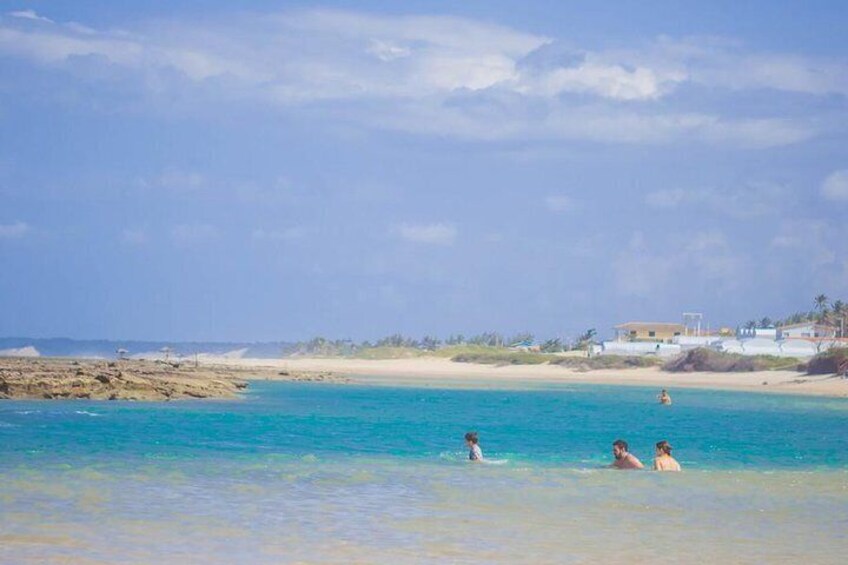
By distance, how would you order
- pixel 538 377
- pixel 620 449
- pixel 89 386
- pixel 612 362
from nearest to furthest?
pixel 620 449
pixel 89 386
pixel 538 377
pixel 612 362

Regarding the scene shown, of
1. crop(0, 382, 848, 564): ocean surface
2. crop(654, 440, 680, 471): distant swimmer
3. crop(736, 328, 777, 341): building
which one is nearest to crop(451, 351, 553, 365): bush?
crop(736, 328, 777, 341): building

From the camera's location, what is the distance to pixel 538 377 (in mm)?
129000

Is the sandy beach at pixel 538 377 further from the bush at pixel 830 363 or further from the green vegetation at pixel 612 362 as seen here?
the green vegetation at pixel 612 362

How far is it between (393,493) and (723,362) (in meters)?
99.6

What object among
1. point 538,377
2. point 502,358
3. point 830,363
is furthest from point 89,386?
point 502,358

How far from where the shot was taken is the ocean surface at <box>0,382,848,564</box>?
1727 cm

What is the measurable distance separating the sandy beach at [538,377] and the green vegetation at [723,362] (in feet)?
4.19

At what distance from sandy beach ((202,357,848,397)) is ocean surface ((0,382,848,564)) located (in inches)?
1970

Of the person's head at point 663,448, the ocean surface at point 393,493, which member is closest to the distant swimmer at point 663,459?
the person's head at point 663,448

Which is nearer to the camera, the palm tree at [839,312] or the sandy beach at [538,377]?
the sandy beach at [538,377]

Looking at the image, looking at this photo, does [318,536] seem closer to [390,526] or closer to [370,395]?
[390,526]

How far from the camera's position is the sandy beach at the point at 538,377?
319 ft

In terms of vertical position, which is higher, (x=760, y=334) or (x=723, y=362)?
(x=760, y=334)

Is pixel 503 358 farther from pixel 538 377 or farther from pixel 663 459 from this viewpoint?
pixel 663 459
